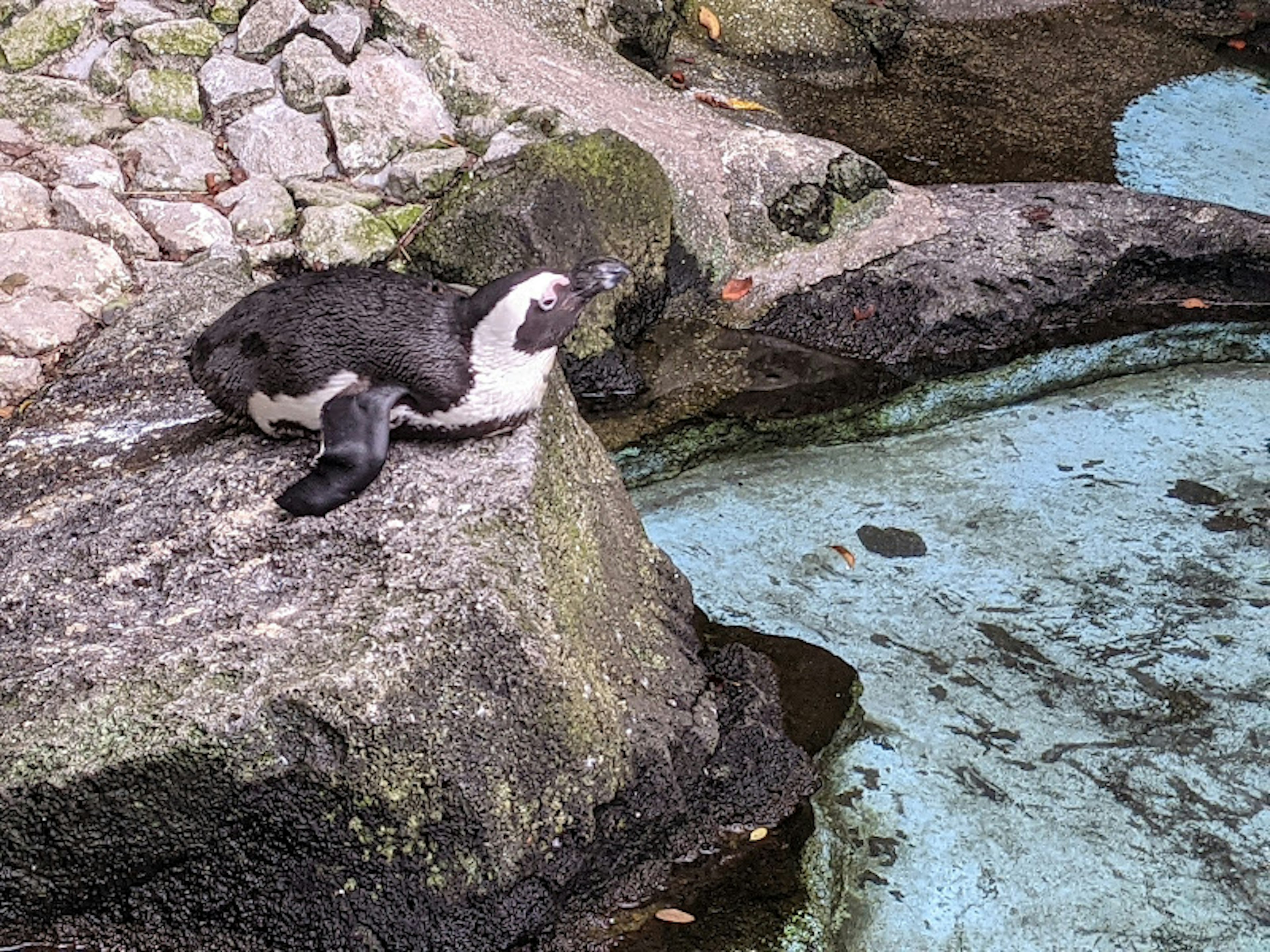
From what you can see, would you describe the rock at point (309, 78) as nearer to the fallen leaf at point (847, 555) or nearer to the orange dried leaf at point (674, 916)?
the fallen leaf at point (847, 555)

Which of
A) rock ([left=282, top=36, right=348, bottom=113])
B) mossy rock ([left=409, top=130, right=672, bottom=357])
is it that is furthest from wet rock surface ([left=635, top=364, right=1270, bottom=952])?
rock ([left=282, top=36, right=348, bottom=113])

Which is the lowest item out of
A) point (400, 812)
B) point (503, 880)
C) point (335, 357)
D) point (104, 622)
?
point (503, 880)

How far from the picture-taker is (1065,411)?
16.3 feet

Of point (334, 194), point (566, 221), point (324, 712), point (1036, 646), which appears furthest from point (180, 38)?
point (1036, 646)

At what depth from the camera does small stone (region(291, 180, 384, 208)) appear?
17.0 feet

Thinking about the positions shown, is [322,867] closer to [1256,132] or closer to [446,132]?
[446,132]

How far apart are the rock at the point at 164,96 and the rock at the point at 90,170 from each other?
1.16 feet

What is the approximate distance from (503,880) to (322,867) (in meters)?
0.37

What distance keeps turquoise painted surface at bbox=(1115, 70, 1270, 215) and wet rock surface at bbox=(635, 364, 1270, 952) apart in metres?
1.66

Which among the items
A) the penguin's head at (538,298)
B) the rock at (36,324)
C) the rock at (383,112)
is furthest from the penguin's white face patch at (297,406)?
the rock at (383,112)

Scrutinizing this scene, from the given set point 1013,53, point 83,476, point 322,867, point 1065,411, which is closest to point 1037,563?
point 1065,411

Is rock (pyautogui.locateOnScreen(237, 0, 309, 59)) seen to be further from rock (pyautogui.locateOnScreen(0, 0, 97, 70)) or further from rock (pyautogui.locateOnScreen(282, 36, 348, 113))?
rock (pyautogui.locateOnScreen(0, 0, 97, 70))

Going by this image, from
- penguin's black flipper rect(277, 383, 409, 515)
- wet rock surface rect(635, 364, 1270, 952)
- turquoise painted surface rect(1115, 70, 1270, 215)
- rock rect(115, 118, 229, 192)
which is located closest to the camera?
penguin's black flipper rect(277, 383, 409, 515)

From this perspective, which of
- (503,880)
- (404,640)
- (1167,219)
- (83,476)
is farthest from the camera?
(1167,219)
